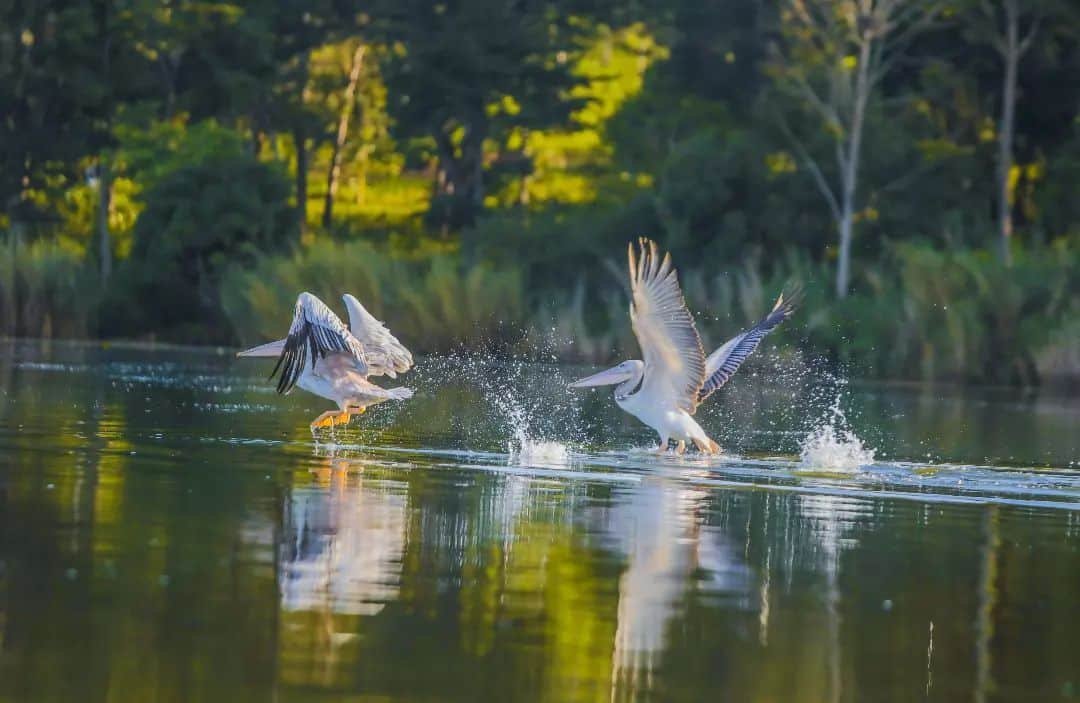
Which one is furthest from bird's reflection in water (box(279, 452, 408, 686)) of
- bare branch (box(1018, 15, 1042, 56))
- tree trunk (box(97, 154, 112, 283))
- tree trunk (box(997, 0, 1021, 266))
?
tree trunk (box(97, 154, 112, 283))

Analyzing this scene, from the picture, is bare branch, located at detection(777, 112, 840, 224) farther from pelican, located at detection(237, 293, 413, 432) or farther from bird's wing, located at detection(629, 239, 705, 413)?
bird's wing, located at detection(629, 239, 705, 413)

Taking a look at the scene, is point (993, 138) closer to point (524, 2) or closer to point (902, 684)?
point (524, 2)

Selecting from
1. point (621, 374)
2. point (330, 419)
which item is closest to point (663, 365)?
point (621, 374)

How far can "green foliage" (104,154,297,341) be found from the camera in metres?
45.9

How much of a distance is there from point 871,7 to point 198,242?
538 inches

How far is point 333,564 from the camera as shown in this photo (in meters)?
11.3

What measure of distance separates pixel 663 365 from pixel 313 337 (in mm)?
2741

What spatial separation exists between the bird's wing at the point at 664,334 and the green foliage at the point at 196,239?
26.4 m

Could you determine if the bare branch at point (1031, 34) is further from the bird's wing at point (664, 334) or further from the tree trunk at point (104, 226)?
the bird's wing at point (664, 334)

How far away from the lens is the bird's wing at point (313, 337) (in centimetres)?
1894

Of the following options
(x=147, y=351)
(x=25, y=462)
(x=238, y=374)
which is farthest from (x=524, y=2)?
(x=25, y=462)

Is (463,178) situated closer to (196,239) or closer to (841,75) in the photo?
(196,239)

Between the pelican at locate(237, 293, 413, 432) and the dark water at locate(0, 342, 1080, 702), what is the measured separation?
1.37 feet

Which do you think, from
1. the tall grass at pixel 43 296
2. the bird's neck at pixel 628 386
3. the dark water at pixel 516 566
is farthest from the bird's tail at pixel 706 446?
the tall grass at pixel 43 296
